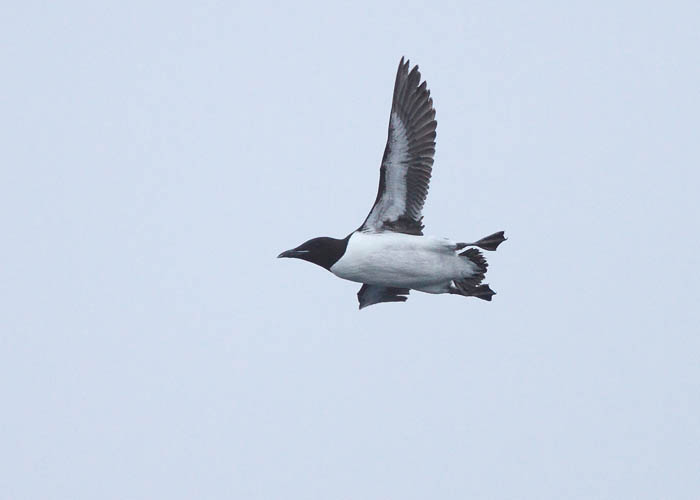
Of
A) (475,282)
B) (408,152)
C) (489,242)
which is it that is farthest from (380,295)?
(408,152)

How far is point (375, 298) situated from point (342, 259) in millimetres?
1990

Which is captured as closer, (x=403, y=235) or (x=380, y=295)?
(x=403, y=235)

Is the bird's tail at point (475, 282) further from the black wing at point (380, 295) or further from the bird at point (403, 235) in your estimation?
the black wing at point (380, 295)

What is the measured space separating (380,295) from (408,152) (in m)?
2.87

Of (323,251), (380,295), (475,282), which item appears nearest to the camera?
(323,251)

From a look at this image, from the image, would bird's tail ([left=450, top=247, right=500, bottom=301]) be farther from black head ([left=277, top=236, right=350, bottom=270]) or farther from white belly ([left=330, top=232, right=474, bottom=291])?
black head ([left=277, top=236, right=350, bottom=270])

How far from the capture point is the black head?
18875 mm

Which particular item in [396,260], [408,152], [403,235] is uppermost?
[408,152]

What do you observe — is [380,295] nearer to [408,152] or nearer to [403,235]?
[403,235]

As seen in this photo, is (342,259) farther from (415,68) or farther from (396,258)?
(415,68)

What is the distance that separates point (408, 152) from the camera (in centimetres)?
1873

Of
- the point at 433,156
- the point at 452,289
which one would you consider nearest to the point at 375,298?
the point at 452,289

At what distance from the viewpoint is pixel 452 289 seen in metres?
19.6

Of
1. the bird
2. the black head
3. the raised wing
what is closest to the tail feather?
the bird
